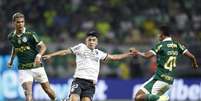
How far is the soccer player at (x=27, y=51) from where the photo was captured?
17.2 meters

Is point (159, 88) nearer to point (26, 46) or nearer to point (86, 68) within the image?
point (86, 68)

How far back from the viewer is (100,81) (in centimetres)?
2627

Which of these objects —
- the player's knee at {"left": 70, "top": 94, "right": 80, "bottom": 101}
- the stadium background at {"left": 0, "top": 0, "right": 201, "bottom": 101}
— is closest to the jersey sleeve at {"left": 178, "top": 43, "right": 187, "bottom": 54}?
the player's knee at {"left": 70, "top": 94, "right": 80, "bottom": 101}

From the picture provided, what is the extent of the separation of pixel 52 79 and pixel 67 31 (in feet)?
8.67

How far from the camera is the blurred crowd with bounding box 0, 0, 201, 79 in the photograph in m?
27.0

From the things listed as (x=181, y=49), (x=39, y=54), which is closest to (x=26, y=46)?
(x=39, y=54)

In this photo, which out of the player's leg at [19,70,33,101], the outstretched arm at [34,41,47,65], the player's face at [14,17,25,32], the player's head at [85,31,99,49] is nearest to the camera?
the outstretched arm at [34,41,47,65]

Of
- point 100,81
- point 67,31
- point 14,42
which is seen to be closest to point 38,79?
point 14,42

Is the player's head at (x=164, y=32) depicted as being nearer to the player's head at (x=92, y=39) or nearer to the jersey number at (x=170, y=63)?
the jersey number at (x=170, y=63)

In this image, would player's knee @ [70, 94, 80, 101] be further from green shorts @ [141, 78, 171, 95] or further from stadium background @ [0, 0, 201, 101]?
stadium background @ [0, 0, 201, 101]

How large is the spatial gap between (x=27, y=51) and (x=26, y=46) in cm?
12

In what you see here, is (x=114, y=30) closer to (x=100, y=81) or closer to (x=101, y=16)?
(x=101, y=16)

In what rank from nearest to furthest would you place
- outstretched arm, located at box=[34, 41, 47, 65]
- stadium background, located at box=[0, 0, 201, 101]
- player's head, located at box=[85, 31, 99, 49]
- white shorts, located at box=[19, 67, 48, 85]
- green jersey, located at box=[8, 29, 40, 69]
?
outstretched arm, located at box=[34, 41, 47, 65], player's head, located at box=[85, 31, 99, 49], green jersey, located at box=[8, 29, 40, 69], white shorts, located at box=[19, 67, 48, 85], stadium background, located at box=[0, 0, 201, 101]

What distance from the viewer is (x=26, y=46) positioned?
17297 mm
